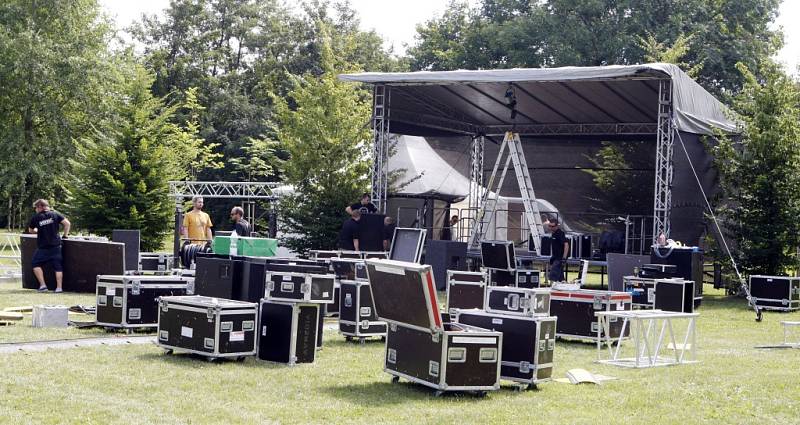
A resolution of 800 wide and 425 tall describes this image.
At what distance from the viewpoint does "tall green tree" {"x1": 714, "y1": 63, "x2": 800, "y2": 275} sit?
20344 millimetres

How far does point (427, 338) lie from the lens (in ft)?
28.0

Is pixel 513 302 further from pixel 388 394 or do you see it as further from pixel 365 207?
pixel 365 207

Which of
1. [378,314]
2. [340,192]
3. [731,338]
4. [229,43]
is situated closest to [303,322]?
[378,314]

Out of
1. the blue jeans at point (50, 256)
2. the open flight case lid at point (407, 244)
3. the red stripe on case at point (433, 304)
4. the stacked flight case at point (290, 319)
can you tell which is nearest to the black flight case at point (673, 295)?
the open flight case lid at point (407, 244)

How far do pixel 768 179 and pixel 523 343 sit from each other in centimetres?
1288

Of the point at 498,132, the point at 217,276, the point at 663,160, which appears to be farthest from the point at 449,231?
the point at 217,276

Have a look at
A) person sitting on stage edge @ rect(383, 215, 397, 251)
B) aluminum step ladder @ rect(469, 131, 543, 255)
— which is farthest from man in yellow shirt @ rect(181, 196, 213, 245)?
aluminum step ladder @ rect(469, 131, 543, 255)

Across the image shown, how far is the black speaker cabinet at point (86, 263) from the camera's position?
1644cm

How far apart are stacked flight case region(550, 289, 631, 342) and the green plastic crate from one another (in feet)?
11.0

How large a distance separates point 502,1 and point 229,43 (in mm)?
14659

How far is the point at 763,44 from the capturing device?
131ft

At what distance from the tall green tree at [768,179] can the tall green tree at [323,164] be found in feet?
26.8

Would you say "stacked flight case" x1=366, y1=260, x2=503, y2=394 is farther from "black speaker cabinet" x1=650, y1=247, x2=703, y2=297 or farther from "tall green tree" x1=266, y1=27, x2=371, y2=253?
"tall green tree" x1=266, y1=27, x2=371, y2=253

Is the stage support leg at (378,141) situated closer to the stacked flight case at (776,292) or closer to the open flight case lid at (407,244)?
the open flight case lid at (407,244)
